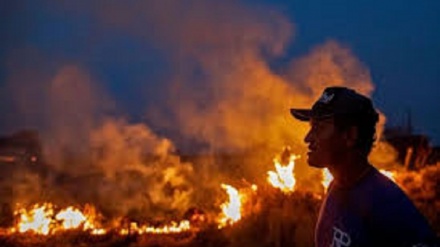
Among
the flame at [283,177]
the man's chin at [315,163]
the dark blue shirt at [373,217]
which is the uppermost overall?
the flame at [283,177]

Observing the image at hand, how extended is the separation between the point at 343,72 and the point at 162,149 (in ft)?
16.9

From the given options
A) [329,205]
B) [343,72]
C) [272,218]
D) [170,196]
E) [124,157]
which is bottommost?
[329,205]

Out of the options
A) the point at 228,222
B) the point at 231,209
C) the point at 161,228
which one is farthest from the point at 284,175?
the point at 161,228

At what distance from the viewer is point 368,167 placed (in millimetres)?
2621

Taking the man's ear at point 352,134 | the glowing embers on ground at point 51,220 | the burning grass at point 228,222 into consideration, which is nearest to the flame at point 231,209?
the burning grass at point 228,222

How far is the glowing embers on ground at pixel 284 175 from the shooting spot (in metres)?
13.8

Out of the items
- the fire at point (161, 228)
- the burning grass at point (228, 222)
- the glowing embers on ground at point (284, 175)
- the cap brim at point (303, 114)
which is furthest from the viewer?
the glowing embers on ground at point (284, 175)

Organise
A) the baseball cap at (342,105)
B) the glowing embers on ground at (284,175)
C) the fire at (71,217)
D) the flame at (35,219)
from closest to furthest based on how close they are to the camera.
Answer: the baseball cap at (342,105) < the flame at (35,219) < the fire at (71,217) < the glowing embers on ground at (284,175)

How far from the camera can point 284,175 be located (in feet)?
46.7

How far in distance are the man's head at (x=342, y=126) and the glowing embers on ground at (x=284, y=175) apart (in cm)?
1049

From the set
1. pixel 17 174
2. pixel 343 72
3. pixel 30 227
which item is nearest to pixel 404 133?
pixel 343 72

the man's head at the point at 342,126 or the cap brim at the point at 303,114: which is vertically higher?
the cap brim at the point at 303,114

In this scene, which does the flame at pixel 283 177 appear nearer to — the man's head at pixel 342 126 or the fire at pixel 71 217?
the fire at pixel 71 217

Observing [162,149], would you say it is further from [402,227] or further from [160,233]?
[402,227]
